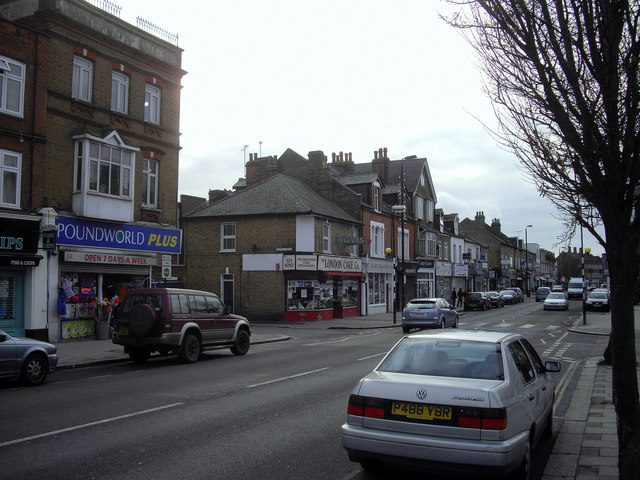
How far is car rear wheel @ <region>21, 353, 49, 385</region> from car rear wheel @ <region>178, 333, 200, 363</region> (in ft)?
12.6

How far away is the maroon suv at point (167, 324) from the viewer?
14727 millimetres

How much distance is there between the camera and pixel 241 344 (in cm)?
1756

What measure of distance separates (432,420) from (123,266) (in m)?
19.4

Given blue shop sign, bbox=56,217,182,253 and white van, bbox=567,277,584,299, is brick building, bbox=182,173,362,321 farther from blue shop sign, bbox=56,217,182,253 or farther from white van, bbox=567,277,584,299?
white van, bbox=567,277,584,299

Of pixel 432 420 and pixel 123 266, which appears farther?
pixel 123 266

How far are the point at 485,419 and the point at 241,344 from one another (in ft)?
43.9

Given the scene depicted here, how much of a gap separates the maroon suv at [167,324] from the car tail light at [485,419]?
11.2 m

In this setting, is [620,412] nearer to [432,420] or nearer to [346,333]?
[432,420]

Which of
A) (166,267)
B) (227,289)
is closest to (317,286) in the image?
(227,289)

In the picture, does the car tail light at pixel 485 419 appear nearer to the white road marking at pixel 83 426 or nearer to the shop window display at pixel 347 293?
the white road marking at pixel 83 426

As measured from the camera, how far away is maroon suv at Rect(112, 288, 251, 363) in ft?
48.3

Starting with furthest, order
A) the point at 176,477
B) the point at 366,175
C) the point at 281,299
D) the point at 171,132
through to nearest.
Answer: the point at 366,175, the point at 281,299, the point at 171,132, the point at 176,477

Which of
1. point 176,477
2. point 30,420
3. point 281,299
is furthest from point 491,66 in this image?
point 281,299

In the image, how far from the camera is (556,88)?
5.76m
